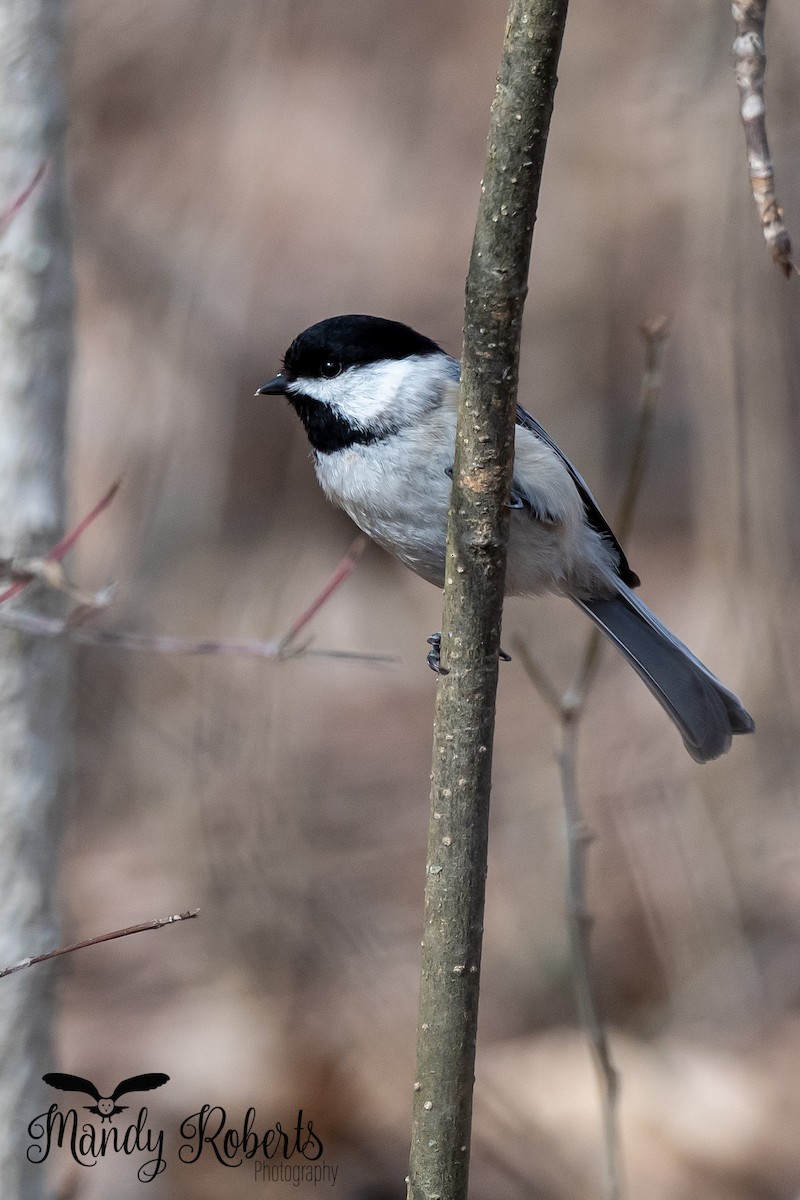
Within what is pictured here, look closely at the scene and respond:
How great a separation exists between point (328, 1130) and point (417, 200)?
3741 millimetres

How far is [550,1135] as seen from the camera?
2.65 meters

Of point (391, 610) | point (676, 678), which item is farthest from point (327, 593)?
point (391, 610)

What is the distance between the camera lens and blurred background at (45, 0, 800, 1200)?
288 cm

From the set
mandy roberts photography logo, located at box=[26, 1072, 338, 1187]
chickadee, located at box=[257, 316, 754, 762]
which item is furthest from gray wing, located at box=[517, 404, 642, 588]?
mandy roberts photography logo, located at box=[26, 1072, 338, 1187]

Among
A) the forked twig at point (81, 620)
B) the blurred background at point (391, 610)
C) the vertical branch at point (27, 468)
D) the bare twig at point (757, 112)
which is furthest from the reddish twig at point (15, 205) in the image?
the blurred background at point (391, 610)

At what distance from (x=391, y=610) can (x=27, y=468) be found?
2.94 meters

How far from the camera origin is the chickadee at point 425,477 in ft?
6.09

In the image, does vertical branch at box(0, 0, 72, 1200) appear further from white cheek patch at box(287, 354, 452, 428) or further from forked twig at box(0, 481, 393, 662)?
white cheek patch at box(287, 354, 452, 428)

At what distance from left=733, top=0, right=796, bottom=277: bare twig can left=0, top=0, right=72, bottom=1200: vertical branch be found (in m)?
1.41

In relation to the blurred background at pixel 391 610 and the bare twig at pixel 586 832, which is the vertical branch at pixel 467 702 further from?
the blurred background at pixel 391 610

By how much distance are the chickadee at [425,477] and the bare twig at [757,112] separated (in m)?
0.98

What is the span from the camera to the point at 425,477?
72.1 inches

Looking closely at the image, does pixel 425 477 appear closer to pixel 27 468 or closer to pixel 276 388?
pixel 276 388

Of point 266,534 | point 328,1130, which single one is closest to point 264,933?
point 328,1130
